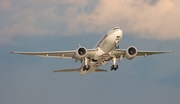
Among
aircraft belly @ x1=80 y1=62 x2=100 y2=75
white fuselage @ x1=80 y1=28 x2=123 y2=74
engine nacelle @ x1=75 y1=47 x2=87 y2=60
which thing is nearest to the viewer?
white fuselage @ x1=80 y1=28 x2=123 y2=74

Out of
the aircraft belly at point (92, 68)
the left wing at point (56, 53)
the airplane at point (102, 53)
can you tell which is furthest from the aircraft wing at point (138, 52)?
the left wing at point (56, 53)

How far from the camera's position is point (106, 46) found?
78.1 meters

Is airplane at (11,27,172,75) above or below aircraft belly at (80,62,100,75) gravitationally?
above

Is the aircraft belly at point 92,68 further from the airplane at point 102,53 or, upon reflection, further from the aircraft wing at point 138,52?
the aircraft wing at point 138,52

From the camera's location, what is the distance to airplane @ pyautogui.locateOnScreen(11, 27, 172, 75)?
7725 centimetres

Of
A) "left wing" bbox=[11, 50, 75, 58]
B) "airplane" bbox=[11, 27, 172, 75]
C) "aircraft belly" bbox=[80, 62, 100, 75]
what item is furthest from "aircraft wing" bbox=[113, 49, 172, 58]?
"left wing" bbox=[11, 50, 75, 58]

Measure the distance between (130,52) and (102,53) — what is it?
4847 mm

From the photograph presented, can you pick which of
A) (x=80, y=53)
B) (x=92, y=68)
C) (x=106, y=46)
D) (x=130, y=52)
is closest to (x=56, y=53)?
(x=80, y=53)

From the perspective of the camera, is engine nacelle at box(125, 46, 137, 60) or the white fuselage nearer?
the white fuselage

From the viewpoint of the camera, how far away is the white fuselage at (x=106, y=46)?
7675cm

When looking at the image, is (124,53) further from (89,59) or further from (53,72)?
(53,72)

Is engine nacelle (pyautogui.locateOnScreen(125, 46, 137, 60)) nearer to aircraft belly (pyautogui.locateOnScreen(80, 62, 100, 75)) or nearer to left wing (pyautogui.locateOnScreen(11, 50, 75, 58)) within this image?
aircraft belly (pyautogui.locateOnScreen(80, 62, 100, 75))

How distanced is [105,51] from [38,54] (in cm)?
1010

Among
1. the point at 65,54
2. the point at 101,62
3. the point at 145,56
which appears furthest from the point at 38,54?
the point at 145,56
